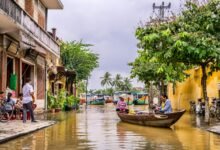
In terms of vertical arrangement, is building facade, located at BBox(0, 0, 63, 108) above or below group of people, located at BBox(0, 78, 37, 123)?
above

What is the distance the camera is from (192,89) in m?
39.8

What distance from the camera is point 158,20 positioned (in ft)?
66.3

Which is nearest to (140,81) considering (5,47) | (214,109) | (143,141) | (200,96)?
(200,96)

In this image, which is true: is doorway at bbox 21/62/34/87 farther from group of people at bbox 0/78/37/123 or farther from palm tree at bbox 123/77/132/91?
palm tree at bbox 123/77/132/91

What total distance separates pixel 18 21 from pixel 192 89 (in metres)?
22.3

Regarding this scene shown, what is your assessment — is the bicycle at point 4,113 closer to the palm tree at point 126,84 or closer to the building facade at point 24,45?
the building facade at point 24,45

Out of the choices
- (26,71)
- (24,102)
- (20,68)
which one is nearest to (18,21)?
(24,102)

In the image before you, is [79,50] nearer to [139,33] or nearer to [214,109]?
[214,109]

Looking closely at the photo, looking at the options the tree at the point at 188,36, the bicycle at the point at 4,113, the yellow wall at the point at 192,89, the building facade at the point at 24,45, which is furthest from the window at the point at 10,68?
the yellow wall at the point at 192,89

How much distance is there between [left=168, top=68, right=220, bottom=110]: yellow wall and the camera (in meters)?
32.5

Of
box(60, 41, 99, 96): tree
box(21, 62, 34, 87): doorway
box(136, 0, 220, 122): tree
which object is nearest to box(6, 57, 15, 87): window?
box(21, 62, 34, 87): doorway

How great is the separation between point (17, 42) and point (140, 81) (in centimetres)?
1898

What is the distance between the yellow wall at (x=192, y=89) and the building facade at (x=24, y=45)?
11662 mm

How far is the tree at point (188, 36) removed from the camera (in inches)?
725
